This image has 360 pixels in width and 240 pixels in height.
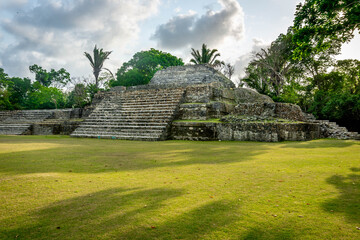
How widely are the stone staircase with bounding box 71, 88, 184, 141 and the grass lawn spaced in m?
6.46

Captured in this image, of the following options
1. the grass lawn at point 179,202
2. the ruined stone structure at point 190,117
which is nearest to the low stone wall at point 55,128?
the ruined stone structure at point 190,117

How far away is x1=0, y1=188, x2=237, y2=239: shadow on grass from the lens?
176 centimetres

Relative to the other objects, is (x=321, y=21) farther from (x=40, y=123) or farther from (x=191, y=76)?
(x=40, y=123)

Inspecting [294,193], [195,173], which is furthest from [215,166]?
[294,193]

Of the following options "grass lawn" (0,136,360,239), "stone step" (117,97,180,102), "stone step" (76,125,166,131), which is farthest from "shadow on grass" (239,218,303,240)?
"stone step" (117,97,180,102)

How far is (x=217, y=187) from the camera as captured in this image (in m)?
2.97

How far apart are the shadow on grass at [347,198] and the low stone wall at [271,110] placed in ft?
28.7

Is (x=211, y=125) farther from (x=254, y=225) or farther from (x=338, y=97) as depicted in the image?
(x=338, y=97)

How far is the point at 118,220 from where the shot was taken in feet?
6.52

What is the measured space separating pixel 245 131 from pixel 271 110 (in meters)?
3.31

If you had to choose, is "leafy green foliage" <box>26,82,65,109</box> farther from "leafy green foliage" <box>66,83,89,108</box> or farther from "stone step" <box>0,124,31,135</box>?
"stone step" <box>0,124,31,135</box>

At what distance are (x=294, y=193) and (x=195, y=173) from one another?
150 centimetres

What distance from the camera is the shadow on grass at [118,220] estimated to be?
176 centimetres

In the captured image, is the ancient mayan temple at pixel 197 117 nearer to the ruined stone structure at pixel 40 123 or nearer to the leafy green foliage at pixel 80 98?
the ruined stone structure at pixel 40 123
